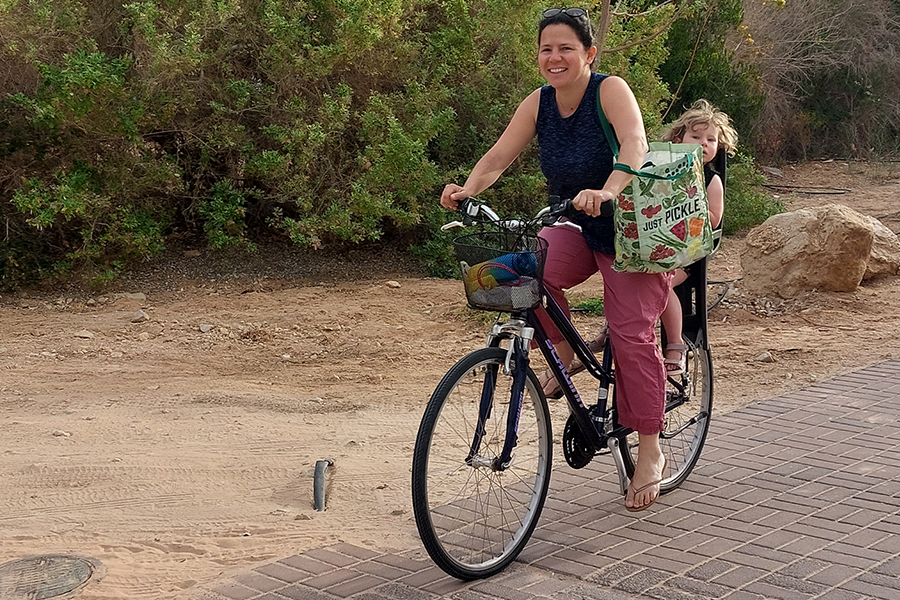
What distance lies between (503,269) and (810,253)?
5.97 meters

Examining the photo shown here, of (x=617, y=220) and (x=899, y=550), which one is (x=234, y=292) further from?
(x=899, y=550)

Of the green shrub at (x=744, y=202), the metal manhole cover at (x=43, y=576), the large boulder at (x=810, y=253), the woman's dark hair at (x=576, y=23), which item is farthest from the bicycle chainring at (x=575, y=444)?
the green shrub at (x=744, y=202)

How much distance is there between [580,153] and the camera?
163 inches

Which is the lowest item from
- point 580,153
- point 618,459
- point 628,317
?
point 618,459

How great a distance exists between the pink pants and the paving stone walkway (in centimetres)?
52

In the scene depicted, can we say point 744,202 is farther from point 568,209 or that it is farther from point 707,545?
point 568,209

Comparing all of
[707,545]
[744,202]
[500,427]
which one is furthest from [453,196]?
[744,202]

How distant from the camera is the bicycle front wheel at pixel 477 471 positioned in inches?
144

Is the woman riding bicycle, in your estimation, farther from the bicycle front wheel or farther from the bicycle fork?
the bicycle front wheel

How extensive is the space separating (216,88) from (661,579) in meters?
6.50

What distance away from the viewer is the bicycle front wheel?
3.67 metres

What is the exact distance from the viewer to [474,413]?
158 inches

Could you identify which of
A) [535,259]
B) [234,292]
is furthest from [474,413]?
[234,292]

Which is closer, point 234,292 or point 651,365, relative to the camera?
point 651,365
